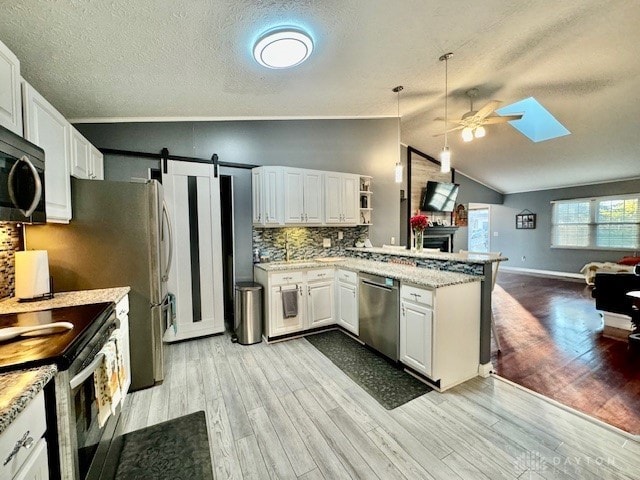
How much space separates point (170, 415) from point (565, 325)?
491cm

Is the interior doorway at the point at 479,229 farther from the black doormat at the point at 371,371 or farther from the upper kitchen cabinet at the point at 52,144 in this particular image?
the upper kitchen cabinet at the point at 52,144

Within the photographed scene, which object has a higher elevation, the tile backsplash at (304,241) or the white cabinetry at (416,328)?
the tile backsplash at (304,241)

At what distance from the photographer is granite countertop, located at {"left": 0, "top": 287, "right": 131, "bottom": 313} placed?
1.64 metres

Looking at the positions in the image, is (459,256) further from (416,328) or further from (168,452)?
(168,452)

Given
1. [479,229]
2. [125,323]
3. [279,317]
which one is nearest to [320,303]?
[279,317]

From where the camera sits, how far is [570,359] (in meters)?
2.84

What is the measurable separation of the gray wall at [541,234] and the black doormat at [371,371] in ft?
25.8

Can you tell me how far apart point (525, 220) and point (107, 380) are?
34.4 ft

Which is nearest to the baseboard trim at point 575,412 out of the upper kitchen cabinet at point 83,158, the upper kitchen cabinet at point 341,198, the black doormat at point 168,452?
the black doormat at point 168,452

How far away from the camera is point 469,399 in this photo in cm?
223

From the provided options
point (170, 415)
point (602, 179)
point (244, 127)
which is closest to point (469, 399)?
point (170, 415)

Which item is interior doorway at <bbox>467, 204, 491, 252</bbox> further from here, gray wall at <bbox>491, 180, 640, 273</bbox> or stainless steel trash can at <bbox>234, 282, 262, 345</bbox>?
stainless steel trash can at <bbox>234, 282, 262, 345</bbox>

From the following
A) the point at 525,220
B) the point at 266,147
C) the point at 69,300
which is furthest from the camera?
the point at 525,220

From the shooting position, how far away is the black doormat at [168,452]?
5.21 ft
